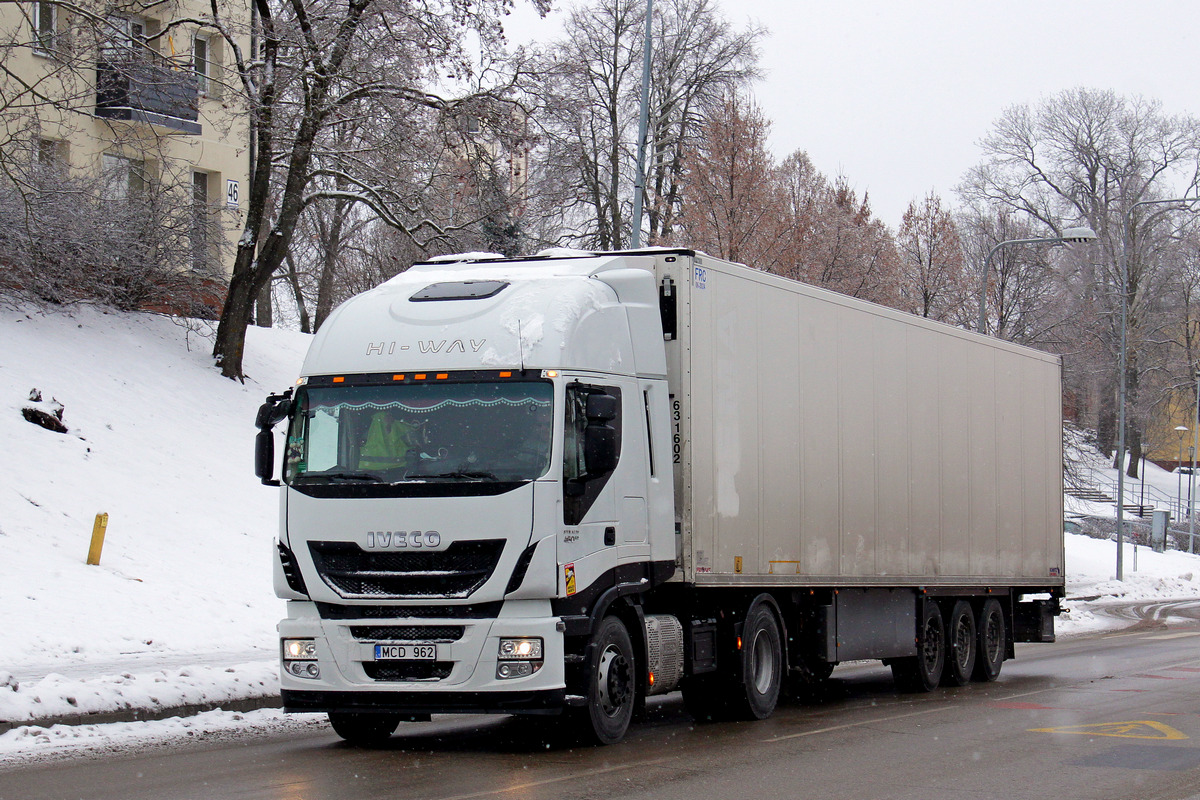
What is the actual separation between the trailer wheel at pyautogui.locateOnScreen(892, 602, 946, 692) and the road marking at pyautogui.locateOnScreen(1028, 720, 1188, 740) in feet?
11.1

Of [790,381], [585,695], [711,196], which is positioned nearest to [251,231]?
[711,196]

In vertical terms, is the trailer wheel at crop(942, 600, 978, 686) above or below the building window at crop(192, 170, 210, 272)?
below

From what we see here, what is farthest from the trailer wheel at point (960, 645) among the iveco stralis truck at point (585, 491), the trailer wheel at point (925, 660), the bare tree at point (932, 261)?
the bare tree at point (932, 261)

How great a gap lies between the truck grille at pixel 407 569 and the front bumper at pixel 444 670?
0.21 m

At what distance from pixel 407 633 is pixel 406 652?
0.13 meters

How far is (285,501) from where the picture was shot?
9.69 meters

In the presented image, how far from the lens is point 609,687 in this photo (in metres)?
9.87

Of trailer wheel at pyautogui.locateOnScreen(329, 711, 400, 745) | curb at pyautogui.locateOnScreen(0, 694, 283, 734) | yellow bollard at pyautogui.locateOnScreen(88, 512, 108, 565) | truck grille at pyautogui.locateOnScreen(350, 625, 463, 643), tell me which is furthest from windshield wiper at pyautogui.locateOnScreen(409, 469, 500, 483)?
yellow bollard at pyautogui.locateOnScreen(88, 512, 108, 565)

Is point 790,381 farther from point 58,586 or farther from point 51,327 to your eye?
point 51,327

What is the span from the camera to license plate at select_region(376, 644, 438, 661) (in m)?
9.23

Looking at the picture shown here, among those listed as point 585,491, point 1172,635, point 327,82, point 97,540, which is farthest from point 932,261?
point 585,491

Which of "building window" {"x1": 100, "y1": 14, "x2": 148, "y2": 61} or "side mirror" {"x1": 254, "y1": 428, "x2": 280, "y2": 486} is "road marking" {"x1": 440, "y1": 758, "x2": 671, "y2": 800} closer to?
"side mirror" {"x1": 254, "y1": 428, "x2": 280, "y2": 486}

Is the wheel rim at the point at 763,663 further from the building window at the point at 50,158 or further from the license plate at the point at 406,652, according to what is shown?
the building window at the point at 50,158

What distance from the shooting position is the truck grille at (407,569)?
9.21 metres
